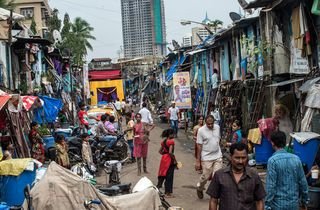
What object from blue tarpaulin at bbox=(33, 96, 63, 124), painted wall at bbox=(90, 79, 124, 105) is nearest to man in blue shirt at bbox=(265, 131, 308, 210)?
blue tarpaulin at bbox=(33, 96, 63, 124)

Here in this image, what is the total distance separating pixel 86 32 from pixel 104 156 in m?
56.9

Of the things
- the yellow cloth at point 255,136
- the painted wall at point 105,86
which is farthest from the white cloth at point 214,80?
the painted wall at point 105,86

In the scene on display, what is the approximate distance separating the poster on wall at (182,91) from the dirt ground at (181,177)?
350 centimetres

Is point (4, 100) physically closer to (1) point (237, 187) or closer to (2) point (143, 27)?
(1) point (237, 187)

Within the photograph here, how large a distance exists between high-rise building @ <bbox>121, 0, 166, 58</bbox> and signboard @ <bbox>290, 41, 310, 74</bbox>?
67599 mm

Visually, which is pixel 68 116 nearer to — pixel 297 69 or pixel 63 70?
pixel 63 70

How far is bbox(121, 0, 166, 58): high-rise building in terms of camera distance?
291 feet

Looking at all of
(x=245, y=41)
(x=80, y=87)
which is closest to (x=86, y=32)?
(x=80, y=87)

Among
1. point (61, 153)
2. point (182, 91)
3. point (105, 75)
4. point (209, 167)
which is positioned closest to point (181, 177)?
point (61, 153)

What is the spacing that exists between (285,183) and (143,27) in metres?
92.8

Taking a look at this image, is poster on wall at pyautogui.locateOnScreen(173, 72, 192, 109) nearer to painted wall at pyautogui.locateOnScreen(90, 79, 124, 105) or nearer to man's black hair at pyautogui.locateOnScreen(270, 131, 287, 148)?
painted wall at pyautogui.locateOnScreen(90, 79, 124, 105)

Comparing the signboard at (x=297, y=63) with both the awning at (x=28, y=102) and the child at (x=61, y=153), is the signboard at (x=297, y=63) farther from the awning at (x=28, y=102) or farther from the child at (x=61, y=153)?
the awning at (x=28, y=102)

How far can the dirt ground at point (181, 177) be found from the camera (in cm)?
1160

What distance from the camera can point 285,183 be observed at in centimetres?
654
